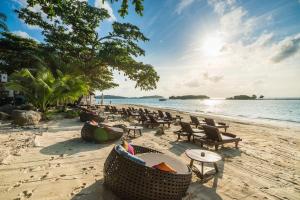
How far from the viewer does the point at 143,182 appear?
2668 millimetres

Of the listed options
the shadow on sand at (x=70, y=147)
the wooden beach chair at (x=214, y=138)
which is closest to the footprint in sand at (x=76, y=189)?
the shadow on sand at (x=70, y=147)

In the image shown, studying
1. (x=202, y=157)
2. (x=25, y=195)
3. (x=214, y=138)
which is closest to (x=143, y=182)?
(x=202, y=157)

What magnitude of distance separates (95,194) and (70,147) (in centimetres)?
334

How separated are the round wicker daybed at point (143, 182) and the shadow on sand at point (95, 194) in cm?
34

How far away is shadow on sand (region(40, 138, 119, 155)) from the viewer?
215 inches

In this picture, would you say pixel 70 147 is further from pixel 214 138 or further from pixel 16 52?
pixel 16 52

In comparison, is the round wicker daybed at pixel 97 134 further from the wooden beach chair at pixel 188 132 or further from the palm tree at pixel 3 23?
the palm tree at pixel 3 23

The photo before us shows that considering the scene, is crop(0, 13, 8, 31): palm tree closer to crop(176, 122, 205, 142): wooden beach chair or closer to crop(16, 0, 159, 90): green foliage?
crop(16, 0, 159, 90): green foliage

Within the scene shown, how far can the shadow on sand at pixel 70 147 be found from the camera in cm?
545

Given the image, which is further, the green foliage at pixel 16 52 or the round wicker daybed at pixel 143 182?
the green foliage at pixel 16 52

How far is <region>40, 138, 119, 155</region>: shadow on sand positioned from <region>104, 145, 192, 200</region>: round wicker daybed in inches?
126

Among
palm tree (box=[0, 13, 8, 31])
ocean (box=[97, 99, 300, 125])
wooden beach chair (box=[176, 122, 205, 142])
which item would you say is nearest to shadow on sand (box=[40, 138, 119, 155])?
wooden beach chair (box=[176, 122, 205, 142])

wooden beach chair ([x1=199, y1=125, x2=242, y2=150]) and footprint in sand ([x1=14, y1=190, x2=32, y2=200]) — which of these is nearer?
footprint in sand ([x1=14, y1=190, x2=32, y2=200])

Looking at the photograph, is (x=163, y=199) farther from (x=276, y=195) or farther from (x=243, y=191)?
(x=276, y=195)
